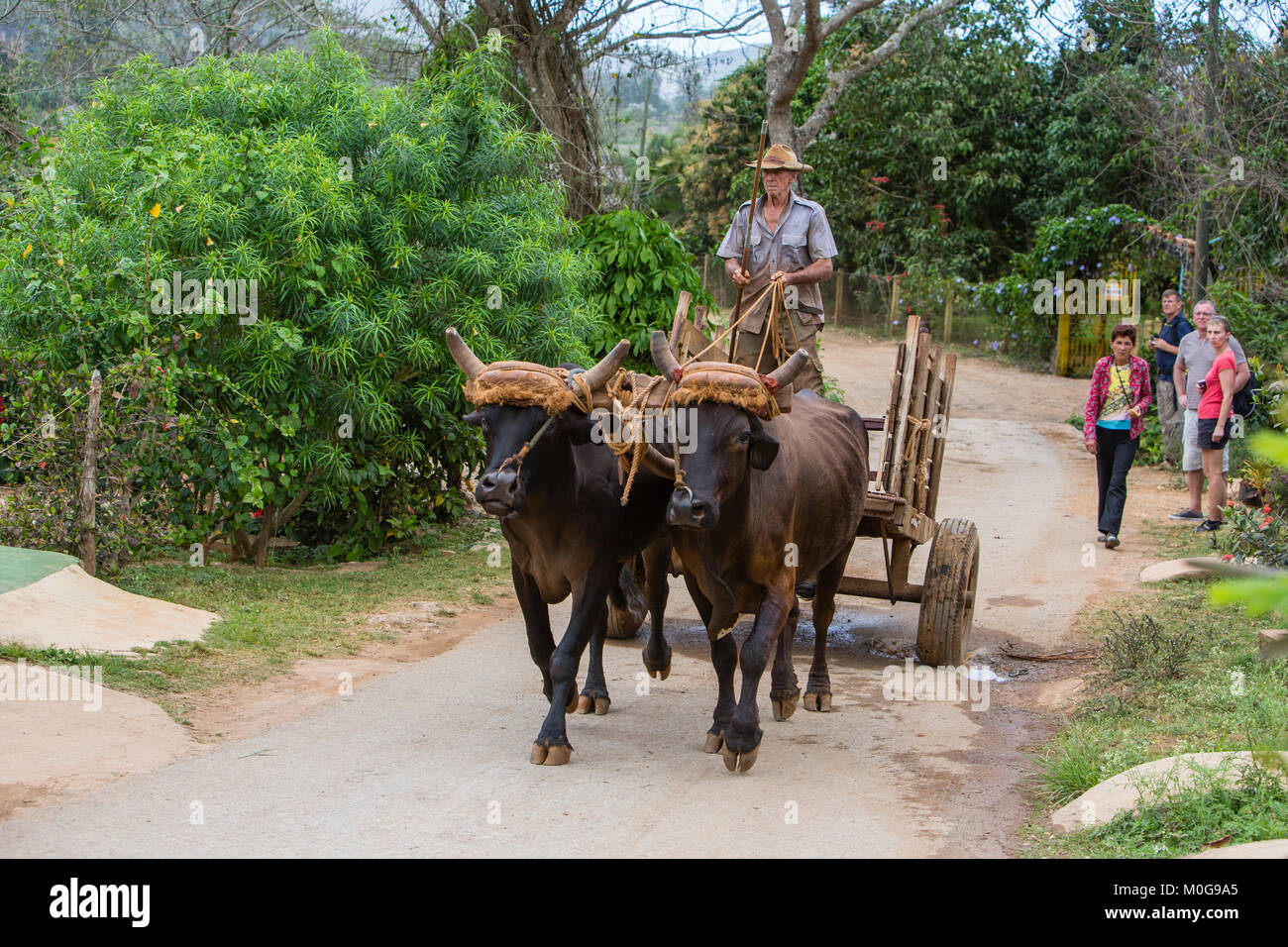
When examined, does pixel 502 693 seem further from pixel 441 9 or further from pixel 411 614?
pixel 441 9

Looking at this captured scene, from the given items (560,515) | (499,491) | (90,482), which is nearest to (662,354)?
(560,515)

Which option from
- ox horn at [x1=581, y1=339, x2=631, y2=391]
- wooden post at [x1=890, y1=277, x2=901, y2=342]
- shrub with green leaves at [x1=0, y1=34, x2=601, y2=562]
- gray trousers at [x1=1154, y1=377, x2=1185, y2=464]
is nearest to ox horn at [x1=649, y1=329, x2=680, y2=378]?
ox horn at [x1=581, y1=339, x2=631, y2=391]

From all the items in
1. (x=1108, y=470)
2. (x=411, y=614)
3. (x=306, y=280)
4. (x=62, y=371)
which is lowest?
(x=411, y=614)

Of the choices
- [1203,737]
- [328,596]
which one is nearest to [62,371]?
[328,596]

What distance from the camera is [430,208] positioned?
9.41 meters

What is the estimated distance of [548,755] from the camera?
571 centimetres

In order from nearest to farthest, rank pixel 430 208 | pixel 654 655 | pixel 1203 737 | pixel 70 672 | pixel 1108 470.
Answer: pixel 1203 737 < pixel 70 672 < pixel 654 655 < pixel 430 208 < pixel 1108 470

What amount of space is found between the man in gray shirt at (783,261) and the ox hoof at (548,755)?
261cm

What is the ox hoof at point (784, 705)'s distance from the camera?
6559 mm

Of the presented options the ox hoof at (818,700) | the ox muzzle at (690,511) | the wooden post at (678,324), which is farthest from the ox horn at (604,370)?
the ox hoof at (818,700)

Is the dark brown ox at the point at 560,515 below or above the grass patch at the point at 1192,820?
above

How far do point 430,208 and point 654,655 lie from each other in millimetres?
4296

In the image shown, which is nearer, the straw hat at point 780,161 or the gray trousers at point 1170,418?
the straw hat at point 780,161

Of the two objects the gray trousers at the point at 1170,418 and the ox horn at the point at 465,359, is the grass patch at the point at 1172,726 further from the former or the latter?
the gray trousers at the point at 1170,418
